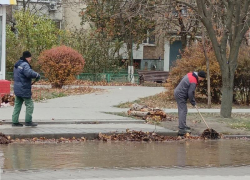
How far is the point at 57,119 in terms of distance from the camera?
50.0 feet

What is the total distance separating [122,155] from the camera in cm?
1051

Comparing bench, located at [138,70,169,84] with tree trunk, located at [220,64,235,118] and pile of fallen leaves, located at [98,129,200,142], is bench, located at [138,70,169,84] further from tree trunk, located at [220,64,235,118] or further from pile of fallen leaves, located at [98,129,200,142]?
pile of fallen leaves, located at [98,129,200,142]

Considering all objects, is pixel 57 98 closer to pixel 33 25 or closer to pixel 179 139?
pixel 179 139

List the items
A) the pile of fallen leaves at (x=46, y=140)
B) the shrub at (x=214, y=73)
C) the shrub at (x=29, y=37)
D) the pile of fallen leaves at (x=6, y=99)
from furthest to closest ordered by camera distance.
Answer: the shrub at (x=29, y=37) → the shrub at (x=214, y=73) → the pile of fallen leaves at (x=6, y=99) → the pile of fallen leaves at (x=46, y=140)

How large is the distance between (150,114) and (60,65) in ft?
40.0

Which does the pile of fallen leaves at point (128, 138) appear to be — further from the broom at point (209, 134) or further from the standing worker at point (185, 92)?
the standing worker at point (185, 92)

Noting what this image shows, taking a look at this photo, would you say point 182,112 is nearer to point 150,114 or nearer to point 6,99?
point 150,114

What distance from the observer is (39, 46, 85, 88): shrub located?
2741 centimetres

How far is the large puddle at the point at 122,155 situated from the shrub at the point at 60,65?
15.4 m

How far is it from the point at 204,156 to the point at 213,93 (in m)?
12.9

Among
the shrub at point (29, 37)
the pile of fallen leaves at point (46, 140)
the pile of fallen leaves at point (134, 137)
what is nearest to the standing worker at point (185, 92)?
the pile of fallen leaves at point (134, 137)

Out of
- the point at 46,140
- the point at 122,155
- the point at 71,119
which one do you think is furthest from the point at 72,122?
the point at 122,155

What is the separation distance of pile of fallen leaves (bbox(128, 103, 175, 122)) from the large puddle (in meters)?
2.96

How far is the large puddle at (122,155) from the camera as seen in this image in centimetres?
938
